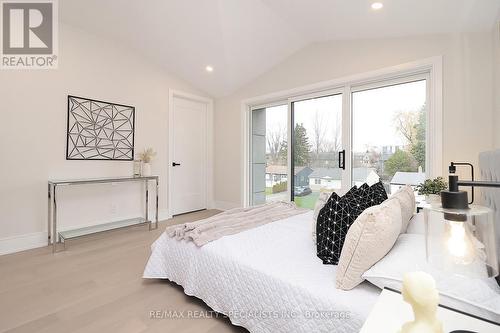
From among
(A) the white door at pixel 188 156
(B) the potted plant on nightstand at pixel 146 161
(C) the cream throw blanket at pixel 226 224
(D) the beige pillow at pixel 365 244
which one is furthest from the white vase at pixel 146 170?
(D) the beige pillow at pixel 365 244

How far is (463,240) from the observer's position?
2.08 feet

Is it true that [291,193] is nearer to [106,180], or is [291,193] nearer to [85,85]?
[106,180]

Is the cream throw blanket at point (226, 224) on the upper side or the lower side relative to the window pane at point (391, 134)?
lower

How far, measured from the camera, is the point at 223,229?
76.8 inches

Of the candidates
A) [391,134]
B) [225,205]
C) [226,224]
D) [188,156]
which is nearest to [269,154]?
[225,205]

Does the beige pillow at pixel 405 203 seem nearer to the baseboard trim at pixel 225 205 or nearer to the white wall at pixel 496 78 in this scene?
the white wall at pixel 496 78

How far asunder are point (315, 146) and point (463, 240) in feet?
10.4

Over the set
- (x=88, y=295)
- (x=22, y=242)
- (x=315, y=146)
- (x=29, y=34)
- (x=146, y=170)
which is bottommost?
(x=88, y=295)

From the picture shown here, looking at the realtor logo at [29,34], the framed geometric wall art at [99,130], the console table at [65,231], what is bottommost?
the console table at [65,231]

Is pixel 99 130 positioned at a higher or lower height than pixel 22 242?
higher

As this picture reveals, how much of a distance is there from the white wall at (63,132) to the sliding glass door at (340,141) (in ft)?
6.13

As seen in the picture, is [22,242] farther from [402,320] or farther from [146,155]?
[402,320]

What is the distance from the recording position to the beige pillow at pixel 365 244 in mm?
1087

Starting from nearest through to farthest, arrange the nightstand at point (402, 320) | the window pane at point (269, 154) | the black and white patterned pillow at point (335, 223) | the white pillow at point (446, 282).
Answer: the nightstand at point (402, 320) < the white pillow at point (446, 282) < the black and white patterned pillow at point (335, 223) < the window pane at point (269, 154)
